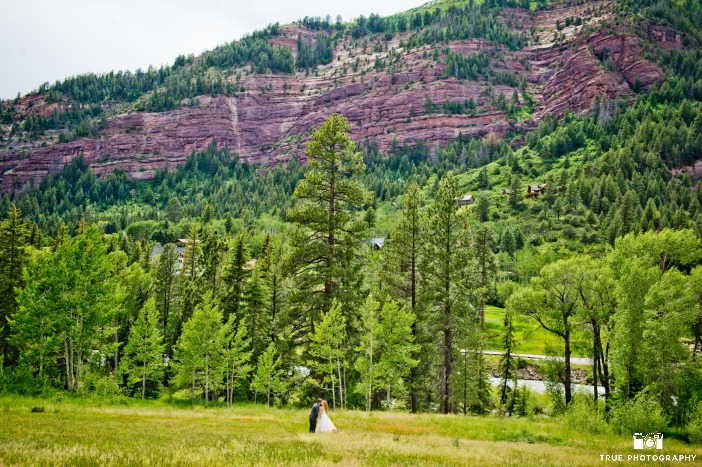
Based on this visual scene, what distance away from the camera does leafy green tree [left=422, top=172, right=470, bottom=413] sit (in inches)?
1163

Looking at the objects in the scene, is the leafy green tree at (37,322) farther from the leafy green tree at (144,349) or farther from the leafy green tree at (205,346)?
the leafy green tree at (144,349)

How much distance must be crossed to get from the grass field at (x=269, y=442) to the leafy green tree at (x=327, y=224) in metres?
7.72

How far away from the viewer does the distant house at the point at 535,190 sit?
136825 mm

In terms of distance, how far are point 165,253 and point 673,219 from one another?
101m

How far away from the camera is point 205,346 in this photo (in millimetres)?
38031

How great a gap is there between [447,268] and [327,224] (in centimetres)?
962

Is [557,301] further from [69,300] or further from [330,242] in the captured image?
[69,300]

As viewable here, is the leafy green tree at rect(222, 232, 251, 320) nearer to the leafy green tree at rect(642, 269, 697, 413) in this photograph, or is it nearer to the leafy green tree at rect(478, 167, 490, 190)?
the leafy green tree at rect(642, 269, 697, 413)

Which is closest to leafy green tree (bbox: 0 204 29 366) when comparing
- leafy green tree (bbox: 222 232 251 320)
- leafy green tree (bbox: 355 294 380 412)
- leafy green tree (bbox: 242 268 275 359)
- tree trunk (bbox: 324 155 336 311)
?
leafy green tree (bbox: 222 232 251 320)

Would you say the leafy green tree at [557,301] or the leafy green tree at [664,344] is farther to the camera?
the leafy green tree at [557,301]

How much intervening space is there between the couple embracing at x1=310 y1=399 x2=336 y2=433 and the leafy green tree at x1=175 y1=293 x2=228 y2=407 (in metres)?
21.7

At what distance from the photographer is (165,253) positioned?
53.3m

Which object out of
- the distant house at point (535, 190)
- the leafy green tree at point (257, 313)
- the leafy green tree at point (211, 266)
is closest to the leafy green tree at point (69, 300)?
the leafy green tree at point (257, 313)

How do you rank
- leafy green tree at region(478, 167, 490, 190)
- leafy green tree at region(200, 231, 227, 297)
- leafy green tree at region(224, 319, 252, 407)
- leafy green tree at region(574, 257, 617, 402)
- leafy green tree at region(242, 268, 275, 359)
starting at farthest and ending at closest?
leafy green tree at region(478, 167, 490, 190) < leafy green tree at region(200, 231, 227, 297) < leafy green tree at region(242, 268, 275, 359) < leafy green tree at region(224, 319, 252, 407) < leafy green tree at region(574, 257, 617, 402)
